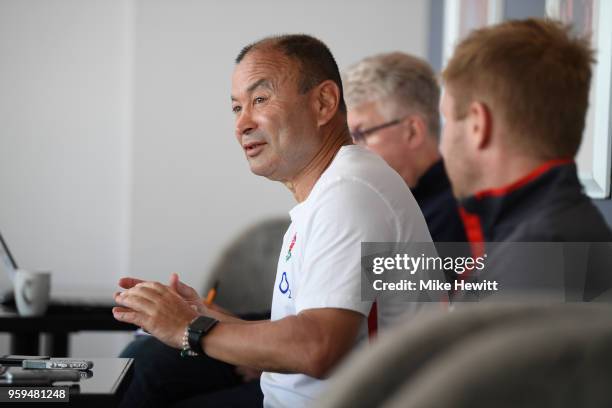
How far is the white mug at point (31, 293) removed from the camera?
231cm

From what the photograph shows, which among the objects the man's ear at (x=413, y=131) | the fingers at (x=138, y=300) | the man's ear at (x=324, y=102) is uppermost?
the man's ear at (x=324, y=102)

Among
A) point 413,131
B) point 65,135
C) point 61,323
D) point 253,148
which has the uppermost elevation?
point 253,148

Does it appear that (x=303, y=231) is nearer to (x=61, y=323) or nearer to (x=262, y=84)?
(x=262, y=84)

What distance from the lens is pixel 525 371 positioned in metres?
0.36

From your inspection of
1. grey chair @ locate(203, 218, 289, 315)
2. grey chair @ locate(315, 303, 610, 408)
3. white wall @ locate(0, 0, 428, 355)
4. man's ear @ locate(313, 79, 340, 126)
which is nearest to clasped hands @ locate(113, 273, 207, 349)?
man's ear @ locate(313, 79, 340, 126)

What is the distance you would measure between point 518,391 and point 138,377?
1.90 m

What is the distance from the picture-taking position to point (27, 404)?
1144 millimetres

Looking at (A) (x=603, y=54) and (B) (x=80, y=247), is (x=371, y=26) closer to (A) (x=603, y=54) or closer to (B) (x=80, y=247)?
(B) (x=80, y=247)

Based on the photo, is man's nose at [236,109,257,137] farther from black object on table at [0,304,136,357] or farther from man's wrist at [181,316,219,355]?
black object on table at [0,304,136,357]

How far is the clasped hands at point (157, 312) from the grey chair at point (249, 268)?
233 centimetres

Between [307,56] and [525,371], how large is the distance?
1.27m

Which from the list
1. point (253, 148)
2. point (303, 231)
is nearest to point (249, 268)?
point (253, 148)

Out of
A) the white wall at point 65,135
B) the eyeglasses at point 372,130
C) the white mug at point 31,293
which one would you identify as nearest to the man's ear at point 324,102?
the eyeglasses at point 372,130

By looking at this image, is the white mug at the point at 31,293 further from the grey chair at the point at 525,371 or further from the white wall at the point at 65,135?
the grey chair at the point at 525,371
